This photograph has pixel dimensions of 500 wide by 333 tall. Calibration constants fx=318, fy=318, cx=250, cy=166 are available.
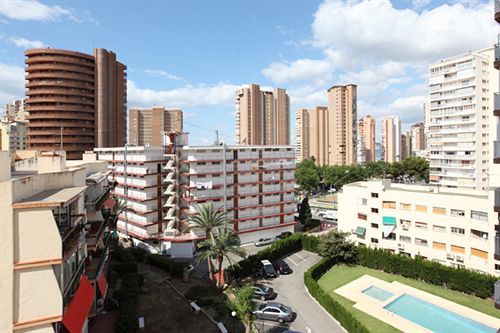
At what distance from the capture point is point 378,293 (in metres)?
35.6

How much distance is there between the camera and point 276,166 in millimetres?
56656

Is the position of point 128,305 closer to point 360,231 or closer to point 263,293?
point 263,293

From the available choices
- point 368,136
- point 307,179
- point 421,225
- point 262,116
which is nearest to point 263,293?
point 421,225

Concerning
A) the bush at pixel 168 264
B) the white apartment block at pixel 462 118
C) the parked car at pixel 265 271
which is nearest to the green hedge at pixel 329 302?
the parked car at pixel 265 271

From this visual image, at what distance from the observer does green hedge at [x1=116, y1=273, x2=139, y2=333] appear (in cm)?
2192

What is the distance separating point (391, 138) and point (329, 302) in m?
179

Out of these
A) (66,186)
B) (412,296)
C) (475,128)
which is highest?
(475,128)

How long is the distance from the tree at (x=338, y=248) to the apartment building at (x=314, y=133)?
104 m

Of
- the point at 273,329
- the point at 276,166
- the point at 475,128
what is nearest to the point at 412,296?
the point at 273,329

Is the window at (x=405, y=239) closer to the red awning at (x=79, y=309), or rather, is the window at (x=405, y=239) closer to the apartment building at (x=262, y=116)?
the red awning at (x=79, y=309)

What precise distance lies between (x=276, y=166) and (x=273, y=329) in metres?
32.5

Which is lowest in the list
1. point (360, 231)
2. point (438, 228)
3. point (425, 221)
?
point (360, 231)

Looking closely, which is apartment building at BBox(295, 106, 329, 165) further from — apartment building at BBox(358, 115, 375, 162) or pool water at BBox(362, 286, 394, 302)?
pool water at BBox(362, 286, 394, 302)

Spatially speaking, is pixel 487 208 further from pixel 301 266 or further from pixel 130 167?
pixel 130 167
